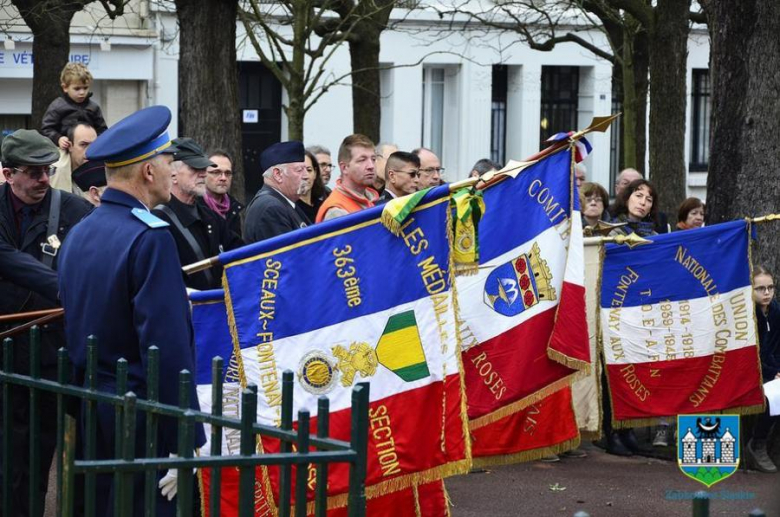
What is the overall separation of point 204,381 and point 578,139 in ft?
7.41

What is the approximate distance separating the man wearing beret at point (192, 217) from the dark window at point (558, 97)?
24354 millimetres

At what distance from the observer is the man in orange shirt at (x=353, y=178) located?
8.91 meters

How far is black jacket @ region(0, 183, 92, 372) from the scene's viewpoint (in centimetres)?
655

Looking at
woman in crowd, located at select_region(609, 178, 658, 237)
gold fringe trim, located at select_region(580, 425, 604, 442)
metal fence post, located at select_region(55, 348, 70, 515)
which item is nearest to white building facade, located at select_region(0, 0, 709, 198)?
woman in crowd, located at select_region(609, 178, 658, 237)

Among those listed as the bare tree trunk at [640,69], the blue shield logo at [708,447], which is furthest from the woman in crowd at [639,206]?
the bare tree trunk at [640,69]

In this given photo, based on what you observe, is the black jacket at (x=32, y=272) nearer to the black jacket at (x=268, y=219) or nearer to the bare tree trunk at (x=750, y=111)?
the black jacket at (x=268, y=219)

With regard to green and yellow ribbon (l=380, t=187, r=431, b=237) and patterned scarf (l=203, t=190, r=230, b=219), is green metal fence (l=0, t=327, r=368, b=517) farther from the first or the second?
patterned scarf (l=203, t=190, r=230, b=219)

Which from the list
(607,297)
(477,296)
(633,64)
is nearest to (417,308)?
(477,296)

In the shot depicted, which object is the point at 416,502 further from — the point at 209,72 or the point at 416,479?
the point at 209,72

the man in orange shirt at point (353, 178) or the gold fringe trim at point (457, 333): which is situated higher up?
the man in orange shirt at point (353, 178)

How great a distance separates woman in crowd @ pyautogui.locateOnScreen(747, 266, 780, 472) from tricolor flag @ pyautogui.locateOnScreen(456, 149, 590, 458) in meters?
2.80

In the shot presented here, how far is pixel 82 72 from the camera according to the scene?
10992mm

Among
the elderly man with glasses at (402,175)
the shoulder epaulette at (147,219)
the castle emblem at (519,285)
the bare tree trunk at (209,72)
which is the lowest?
the castle emblem at (519,285)

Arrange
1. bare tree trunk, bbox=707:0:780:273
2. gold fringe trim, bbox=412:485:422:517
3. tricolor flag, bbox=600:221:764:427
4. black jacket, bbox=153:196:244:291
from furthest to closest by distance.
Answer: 1. bare tree trunk, bbox=707:0:780:273
2. tricolor flag, bbox=600:221:764:427
3. black jacket, bbox=153:196:244:291
4. gold fringe trim, bbox=412:485:422:517
